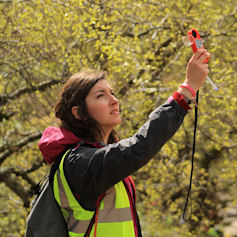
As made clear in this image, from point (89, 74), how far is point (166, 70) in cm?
508

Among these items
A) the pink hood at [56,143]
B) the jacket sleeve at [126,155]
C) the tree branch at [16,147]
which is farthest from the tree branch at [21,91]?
the jacket sleeve at [126,155]

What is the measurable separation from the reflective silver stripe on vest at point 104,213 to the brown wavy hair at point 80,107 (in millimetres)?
288

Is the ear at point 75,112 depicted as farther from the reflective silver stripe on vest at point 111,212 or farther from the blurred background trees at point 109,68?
the blurred background trees at point 109,68

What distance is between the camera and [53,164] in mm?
1905

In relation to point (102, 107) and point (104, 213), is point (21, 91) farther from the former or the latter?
point (104, 213)

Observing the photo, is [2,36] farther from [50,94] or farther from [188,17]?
[188,17]

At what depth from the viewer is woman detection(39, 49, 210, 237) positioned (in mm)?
1653

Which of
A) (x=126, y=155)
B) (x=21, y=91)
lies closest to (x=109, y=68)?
(x=21, y=91)

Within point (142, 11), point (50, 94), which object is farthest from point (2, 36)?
point (142, 11)

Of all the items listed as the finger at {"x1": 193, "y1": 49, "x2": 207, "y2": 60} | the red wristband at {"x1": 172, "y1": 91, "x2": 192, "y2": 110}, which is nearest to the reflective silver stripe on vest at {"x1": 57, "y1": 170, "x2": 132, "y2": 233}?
the red wristband at {"x1": 172, "y1": 91, "x2": 192, "y2": 110}

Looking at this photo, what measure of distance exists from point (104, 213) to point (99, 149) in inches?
12.0

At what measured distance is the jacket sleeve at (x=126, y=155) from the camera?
1.64 m

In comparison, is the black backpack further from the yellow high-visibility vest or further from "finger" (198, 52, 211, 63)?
"finger" (198, 52, 211, 63)

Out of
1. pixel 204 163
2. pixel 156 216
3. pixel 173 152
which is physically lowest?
pixel 156 216
